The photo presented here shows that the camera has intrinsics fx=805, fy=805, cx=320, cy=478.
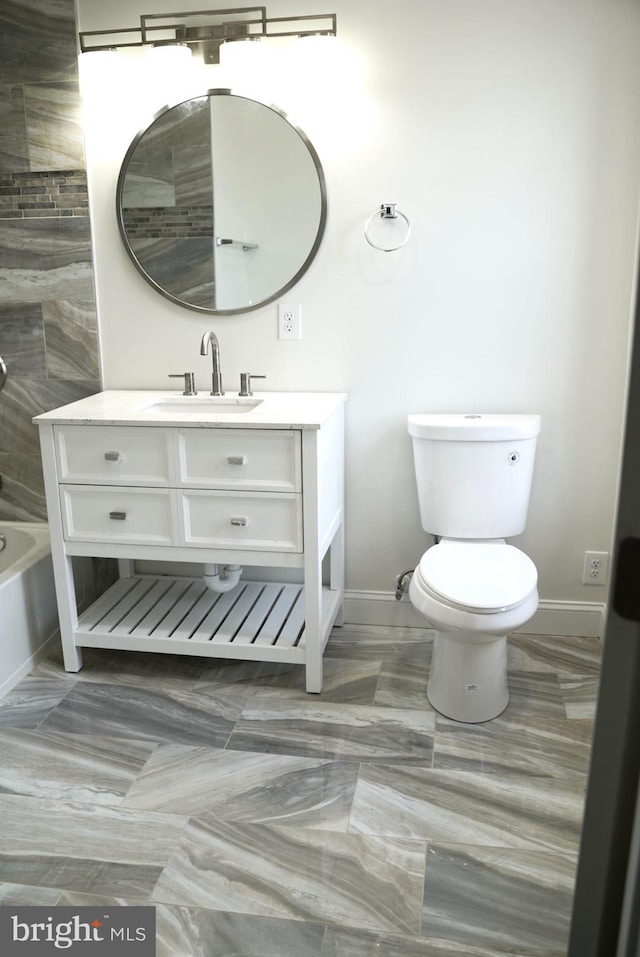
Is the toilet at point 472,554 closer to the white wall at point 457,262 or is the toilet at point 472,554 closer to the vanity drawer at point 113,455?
the white wall at point 457,262

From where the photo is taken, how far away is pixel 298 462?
228 centimetres

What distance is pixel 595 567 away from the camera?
2756 millimetres

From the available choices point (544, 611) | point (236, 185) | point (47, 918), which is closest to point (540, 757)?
point (544, 611)

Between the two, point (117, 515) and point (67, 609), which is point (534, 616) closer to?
point (117, 515)

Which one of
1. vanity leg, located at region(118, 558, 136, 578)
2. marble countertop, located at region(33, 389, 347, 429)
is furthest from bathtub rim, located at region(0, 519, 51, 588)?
marble countertop, located at region(33, 389, 347, 429)

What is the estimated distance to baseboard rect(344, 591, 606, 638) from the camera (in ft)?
9.17

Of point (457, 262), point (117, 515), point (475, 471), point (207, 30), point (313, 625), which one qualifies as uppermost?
point (207, 30)

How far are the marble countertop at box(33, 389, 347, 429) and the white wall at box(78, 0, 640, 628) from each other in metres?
0.13

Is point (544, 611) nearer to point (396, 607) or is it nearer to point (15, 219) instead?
point (396, 607)

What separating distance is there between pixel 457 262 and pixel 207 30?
3.54 ft

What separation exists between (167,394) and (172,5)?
4.06 feet

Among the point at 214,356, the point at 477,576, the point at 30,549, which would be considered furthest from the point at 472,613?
the point at 30,549

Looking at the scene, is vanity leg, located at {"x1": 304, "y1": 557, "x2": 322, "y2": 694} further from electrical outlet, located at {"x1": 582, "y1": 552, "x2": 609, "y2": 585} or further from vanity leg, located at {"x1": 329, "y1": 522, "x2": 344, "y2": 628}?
electrical outlet, located at {"x1": 582, "y1": 552, "x2": 609, "y2": 585}

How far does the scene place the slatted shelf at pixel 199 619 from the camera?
2504mm
